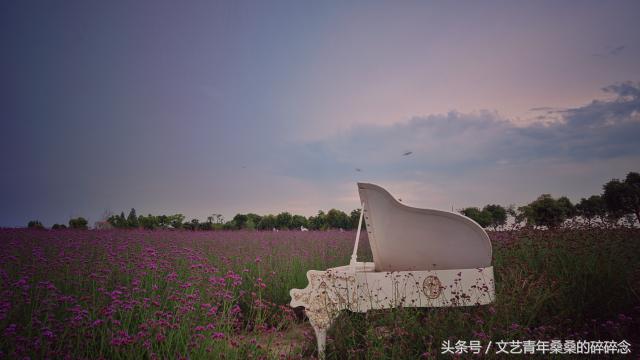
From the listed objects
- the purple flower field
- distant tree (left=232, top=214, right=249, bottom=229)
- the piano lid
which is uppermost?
distant tree (left=232, top=214, right=249, bottom=229)

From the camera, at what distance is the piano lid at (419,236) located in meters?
3.79

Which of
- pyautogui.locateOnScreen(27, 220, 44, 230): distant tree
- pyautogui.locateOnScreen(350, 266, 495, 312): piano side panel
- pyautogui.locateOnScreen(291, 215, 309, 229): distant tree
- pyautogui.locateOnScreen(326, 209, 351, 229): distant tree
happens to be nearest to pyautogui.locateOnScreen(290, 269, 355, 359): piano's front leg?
pyautogui.locateOnScreen(350, 266, 495, 312): piano side panel

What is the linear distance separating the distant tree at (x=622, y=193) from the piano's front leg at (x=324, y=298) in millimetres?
24662

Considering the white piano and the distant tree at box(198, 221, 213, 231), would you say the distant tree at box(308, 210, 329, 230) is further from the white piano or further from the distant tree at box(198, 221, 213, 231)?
the white piano

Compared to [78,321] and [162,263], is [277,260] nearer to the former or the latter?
[162,263]

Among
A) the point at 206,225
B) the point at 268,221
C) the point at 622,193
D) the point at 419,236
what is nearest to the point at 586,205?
the point at 622,193

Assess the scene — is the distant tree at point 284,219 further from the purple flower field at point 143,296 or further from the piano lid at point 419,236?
the piano lid at point 419,236

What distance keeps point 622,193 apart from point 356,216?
17.0 meters

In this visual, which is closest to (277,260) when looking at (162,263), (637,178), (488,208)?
(162,263)

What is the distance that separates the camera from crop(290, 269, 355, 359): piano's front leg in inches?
150

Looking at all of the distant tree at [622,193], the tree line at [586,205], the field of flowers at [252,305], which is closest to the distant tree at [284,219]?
the tree line at [586,205]

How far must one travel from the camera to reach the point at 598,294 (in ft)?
14.6

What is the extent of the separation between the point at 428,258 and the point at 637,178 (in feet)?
89.1

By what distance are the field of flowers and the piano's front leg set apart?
16cm
